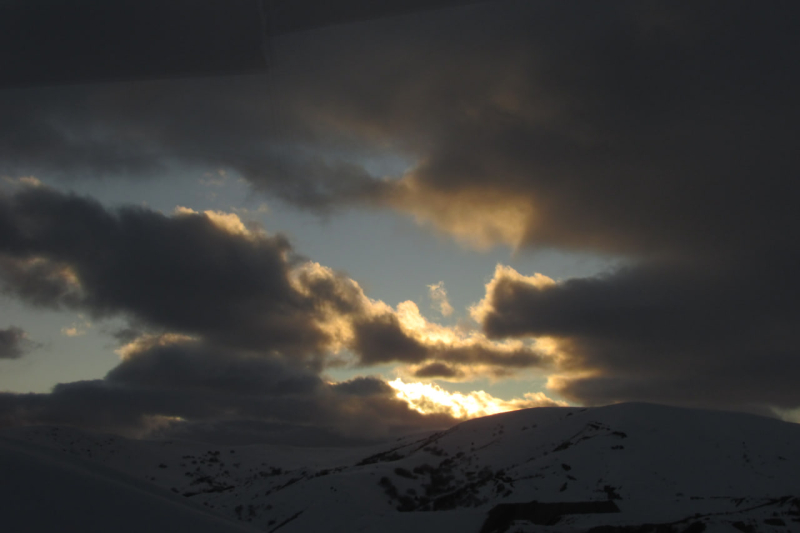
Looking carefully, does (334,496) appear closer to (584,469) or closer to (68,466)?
(584,469)

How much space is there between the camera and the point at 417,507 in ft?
120

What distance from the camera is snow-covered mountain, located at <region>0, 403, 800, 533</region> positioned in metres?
5.39

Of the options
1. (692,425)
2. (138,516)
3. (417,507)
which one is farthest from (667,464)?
(138,516)

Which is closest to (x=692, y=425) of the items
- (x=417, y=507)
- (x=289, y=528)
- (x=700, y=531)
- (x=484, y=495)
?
(x=484, y=495)

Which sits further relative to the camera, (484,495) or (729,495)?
(484,495)

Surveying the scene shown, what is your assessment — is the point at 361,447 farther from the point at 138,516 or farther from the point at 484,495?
the point at 138,516

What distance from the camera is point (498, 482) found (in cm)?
3669

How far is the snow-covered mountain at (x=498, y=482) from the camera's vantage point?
212 inches

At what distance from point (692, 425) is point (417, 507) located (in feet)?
68.9

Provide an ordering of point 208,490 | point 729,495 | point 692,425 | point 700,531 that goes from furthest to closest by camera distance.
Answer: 1. point 208,490
2. point 692,425
3. point 729,495
4. point 700,531

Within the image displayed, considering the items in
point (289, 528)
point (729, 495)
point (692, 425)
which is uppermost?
point (692, 425)

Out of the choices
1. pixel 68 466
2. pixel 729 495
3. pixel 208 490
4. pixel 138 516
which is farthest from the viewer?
pixel 208 490

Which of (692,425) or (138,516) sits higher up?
(692,425)

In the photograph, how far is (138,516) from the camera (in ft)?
17.1
